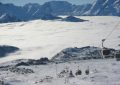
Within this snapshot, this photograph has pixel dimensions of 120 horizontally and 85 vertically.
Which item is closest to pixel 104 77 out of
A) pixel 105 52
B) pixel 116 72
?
pixel 116 72

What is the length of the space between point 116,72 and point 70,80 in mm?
13967

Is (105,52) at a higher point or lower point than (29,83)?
higher

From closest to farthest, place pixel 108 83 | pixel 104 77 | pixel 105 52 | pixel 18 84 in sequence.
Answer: pixel 108 83 < pixel 104 77 < pixel 18 84 < pixel 105 52

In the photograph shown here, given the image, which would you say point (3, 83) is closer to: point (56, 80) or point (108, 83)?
point (56, 80)

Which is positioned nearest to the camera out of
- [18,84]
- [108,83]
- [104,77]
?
[108,83]

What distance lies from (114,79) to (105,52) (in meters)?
19.7

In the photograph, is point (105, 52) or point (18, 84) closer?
point (18, 84)

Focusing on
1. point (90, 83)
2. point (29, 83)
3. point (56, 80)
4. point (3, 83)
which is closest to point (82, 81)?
point (90, 83)

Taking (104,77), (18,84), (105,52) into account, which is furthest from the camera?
(105,52)

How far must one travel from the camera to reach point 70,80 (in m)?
79.8

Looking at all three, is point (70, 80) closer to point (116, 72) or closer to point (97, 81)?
point (97, 81)

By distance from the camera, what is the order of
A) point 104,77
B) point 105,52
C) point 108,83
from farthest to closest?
1. point 105,52
2. point 104,77
3. point 108,83

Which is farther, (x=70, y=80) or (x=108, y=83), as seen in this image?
(x=70, y=80)

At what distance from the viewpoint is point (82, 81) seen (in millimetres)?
76625
